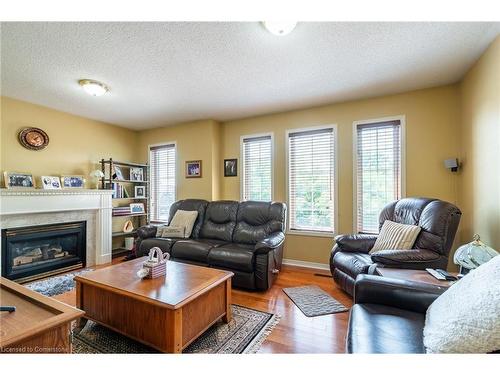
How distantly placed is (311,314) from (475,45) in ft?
9.15

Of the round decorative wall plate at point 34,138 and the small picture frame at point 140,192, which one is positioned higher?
the round decorative wall plate at point 34,138

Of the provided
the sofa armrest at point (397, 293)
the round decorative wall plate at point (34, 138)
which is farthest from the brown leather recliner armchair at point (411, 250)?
the round decorative wall plate at point (34, 138)

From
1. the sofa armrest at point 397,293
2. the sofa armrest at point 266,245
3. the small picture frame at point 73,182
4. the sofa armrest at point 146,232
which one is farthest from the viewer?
the small picture frame at point 73,182

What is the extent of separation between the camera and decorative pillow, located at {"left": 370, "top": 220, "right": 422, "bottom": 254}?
2283 millimetres

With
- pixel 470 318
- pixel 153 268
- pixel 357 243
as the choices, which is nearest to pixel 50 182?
pixel 153 268

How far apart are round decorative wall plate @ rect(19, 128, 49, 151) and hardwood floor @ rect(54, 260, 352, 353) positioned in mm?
2147

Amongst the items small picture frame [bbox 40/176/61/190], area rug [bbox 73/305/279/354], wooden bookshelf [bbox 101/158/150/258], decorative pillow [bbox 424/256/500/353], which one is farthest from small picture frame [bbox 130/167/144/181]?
decorative pillow [bbox 424/256/500/353]

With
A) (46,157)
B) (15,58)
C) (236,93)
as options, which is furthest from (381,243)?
(46,157)

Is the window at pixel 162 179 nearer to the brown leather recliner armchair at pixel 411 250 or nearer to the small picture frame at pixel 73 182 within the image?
the small picture frame at pixel 73 182

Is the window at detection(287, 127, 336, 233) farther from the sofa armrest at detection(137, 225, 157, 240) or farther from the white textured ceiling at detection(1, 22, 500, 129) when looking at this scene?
the sofa armrest at detection(137, 225, 157, 240)

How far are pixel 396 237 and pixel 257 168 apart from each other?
7.48 ft

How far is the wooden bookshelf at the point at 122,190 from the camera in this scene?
13.7 feet

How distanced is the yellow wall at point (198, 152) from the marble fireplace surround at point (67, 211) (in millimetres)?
1284
